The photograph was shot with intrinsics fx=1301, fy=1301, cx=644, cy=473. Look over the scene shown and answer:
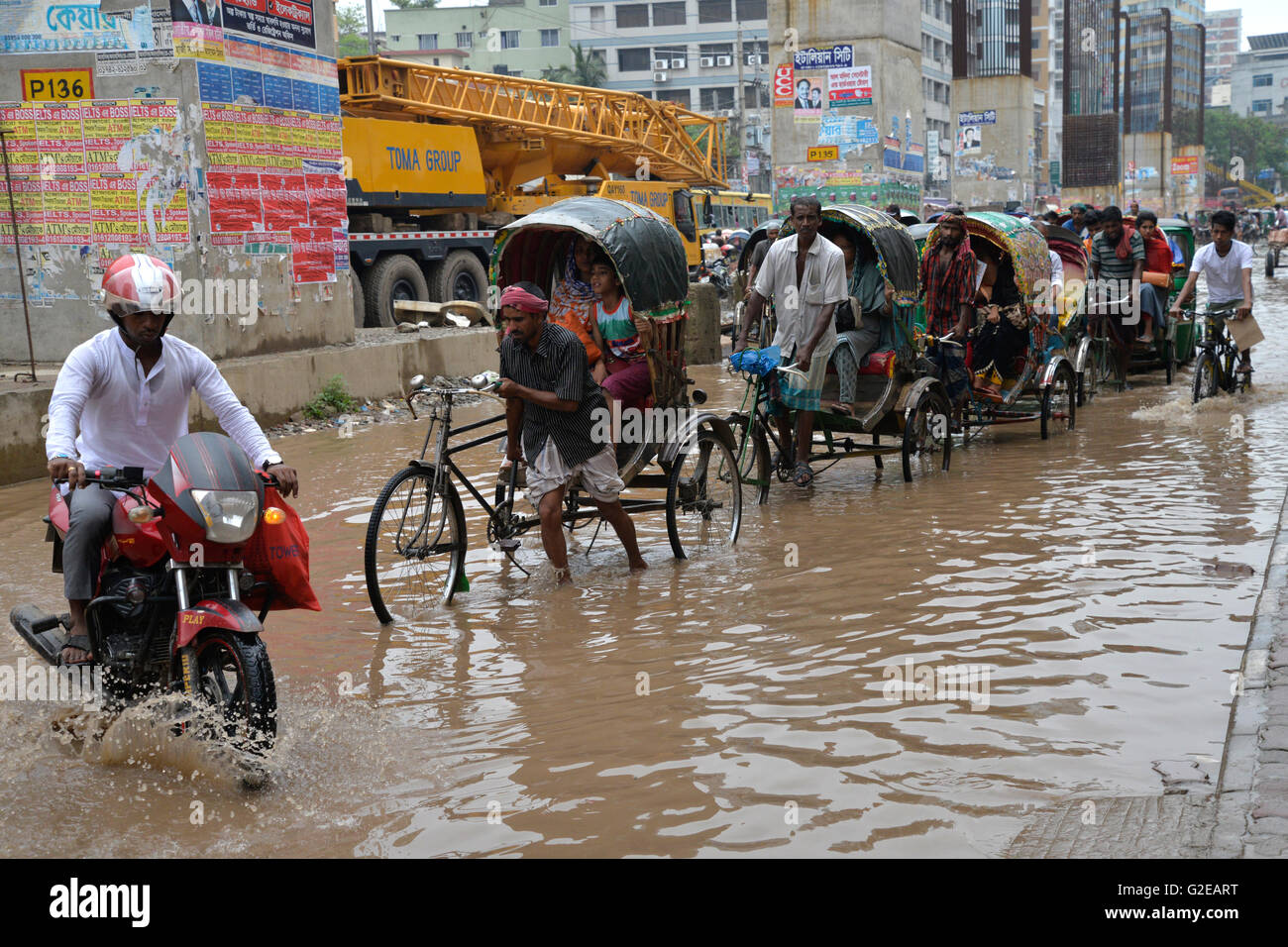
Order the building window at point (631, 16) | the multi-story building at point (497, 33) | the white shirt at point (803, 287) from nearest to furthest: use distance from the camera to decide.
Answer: the white shirt at point (803, 287) < the building window at point (631, 16) < the multi-story building at point (497, 33)

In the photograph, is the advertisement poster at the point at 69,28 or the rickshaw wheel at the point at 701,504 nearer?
the rickshaw wheel at the point at 701,504

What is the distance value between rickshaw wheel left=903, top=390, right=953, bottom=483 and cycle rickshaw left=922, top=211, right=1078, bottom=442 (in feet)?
2.02

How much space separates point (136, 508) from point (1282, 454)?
885 centimetres

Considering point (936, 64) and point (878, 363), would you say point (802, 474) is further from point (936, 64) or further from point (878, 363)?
point (936, 64)

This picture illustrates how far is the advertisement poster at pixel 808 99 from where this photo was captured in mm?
31531

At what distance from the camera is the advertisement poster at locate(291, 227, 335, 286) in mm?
13766

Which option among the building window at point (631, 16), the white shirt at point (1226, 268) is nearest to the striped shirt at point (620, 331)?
the white shirt at point (1226, 268)

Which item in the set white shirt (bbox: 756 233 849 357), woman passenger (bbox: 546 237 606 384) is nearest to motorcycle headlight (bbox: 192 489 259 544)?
woman passenger (bbox: 546 237 606 384)

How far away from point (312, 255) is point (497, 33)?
3092 inches

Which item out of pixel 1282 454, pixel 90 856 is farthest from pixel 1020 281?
pixel 90 856

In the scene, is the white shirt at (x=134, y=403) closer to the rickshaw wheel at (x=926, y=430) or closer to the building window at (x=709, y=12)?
the rickshaw wheel at (x=926, y=430)

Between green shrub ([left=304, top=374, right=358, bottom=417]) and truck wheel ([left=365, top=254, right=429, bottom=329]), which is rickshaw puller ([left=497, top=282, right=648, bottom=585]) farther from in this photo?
truck wheel ([left=365, top=254, right=429, bottom=329])

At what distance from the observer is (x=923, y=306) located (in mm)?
10484

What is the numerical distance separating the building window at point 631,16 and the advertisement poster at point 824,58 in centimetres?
5758
